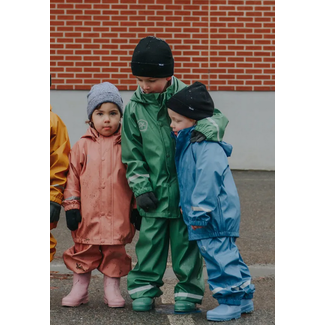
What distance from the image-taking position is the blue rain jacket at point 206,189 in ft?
13.7

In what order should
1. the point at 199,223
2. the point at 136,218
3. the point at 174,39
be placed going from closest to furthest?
the point at 199,223 → the point at 136,218 → the point at 174,39

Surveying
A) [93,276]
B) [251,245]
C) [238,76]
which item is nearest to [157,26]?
[238,76]

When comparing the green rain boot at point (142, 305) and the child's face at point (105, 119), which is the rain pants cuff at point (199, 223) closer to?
the green rain boot at point (142, 305)

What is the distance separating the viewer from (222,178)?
14.2 feet

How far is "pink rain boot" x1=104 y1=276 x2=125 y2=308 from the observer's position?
4586 mm

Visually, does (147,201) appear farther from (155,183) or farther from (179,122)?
(179,122)

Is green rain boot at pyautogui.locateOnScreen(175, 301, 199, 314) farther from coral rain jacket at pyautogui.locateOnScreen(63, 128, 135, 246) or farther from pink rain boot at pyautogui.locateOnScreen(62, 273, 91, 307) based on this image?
pink rain boot at pyautogui.locateOnScreen(62, 273, 91, 307)

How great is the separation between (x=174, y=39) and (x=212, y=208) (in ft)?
19.1

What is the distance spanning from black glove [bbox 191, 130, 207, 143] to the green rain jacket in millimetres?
101

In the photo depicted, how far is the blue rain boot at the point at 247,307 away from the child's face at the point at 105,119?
1498mm

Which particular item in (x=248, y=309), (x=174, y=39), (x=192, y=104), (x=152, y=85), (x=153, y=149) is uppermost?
(x=174, y=39)

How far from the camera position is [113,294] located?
4.62 meters

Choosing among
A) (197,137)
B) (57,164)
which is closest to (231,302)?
(197,137)
